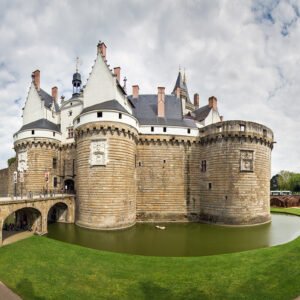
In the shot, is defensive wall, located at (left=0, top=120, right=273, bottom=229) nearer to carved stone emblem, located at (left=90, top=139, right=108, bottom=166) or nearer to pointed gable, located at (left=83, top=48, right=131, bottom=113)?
carved stone emblem, located at (left=90, top=139, right=108, bottom=166)

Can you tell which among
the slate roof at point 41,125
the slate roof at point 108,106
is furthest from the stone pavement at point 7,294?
the slate roof at point 41,125

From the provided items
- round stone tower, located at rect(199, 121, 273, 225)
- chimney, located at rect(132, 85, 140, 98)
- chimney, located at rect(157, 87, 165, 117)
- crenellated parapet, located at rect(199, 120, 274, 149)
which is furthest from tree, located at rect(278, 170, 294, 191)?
chimney, located at rect(132, 85, 140, 98)

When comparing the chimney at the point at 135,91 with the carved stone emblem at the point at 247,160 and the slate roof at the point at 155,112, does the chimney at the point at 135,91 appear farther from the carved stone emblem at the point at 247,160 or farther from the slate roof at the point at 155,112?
the carved stone emblem at the point at 247,160

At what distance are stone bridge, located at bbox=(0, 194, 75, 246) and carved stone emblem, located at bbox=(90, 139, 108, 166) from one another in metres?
6.19

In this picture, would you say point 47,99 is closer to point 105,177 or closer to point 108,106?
point 108,106

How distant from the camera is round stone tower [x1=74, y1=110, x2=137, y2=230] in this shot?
23.4 meters

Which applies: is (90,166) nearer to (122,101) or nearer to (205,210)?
(122,101)

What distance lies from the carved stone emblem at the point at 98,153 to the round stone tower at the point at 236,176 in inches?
569

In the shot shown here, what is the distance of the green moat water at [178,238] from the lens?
55.9ft

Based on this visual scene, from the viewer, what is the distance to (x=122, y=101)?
27.8m

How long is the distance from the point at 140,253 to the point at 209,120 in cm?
2418

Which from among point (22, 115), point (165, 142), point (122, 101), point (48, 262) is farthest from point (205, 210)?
point (22, 115)

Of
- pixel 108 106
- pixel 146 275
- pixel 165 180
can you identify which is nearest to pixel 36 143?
pixel 108 106

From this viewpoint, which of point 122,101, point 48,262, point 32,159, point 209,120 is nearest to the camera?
point 48,262
